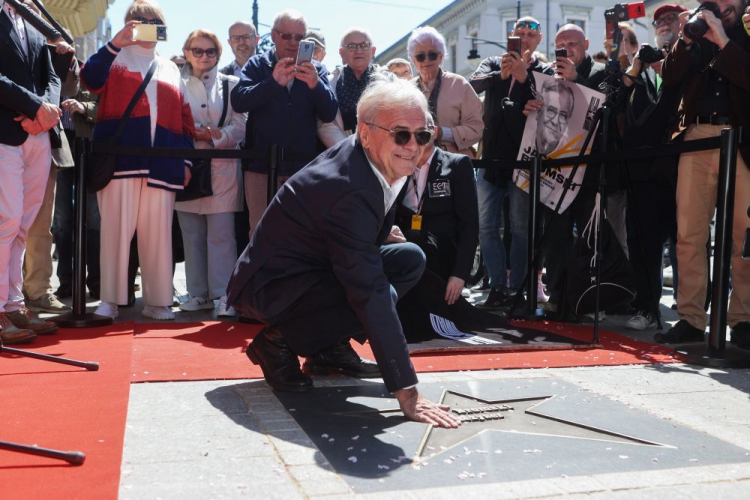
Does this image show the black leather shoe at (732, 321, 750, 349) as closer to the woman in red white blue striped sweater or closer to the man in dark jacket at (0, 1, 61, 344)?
the woman in red white blue striped sweater

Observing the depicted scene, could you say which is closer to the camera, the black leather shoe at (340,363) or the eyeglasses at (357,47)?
the black leather shoe at (340,363)

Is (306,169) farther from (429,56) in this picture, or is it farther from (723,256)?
(429,56)

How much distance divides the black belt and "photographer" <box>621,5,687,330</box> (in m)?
0.46

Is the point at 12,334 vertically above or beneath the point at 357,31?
beneath

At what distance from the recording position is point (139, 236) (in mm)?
6090

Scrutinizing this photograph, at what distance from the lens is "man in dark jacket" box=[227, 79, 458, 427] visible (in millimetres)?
3254

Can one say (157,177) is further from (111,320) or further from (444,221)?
(444,221)

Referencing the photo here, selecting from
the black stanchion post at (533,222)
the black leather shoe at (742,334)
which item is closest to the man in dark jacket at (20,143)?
the black stanchion post at (533,222)

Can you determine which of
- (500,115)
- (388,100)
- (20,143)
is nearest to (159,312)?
(20,143)

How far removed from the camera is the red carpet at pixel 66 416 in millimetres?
2504

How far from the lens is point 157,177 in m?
6.02

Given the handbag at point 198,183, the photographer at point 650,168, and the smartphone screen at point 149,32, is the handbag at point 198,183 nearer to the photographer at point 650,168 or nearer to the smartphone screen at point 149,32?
the smartphone screen at point 149,32

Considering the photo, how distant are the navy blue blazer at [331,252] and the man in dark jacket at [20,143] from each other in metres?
2.01

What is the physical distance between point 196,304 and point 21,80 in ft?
7.32
